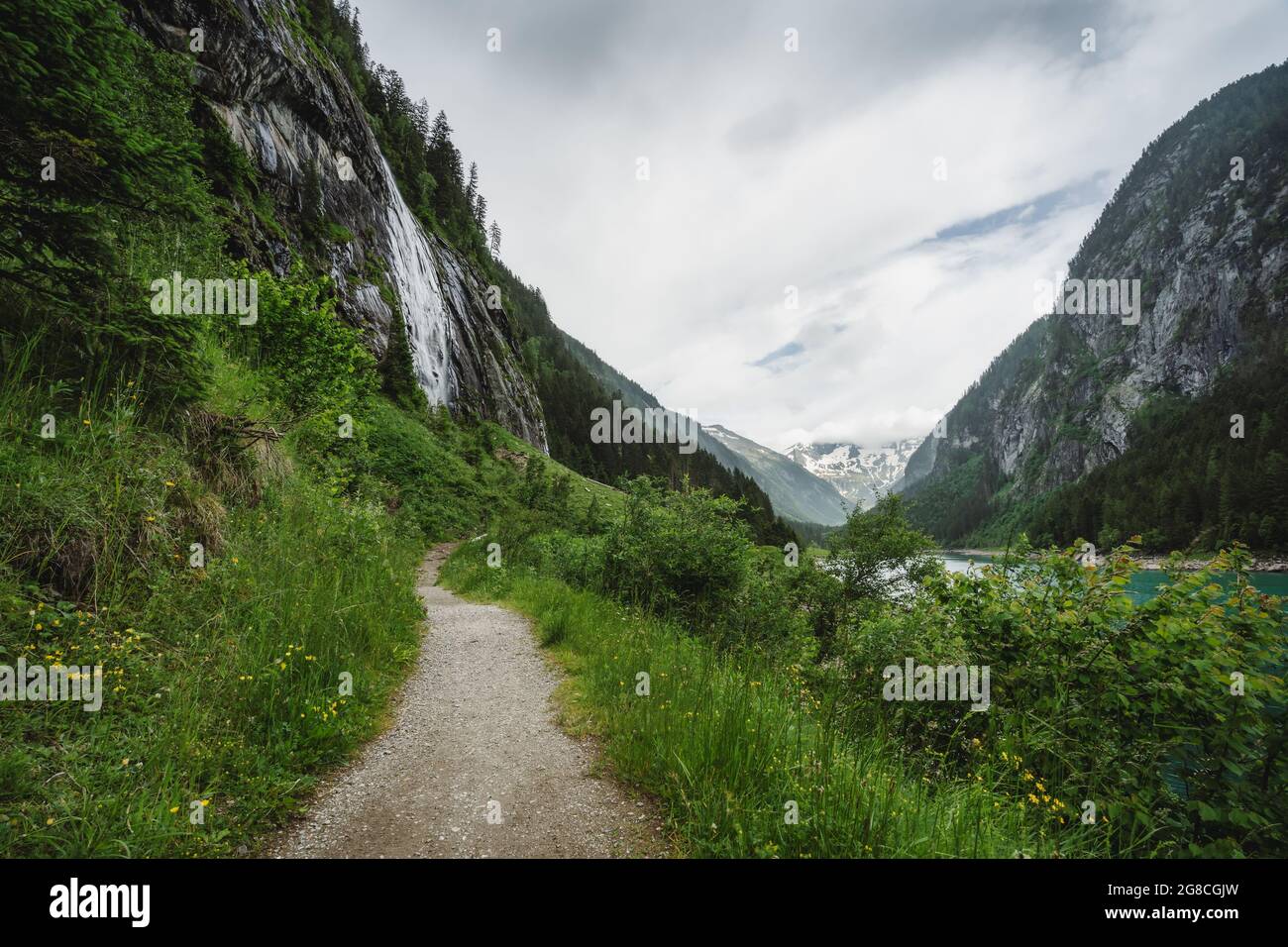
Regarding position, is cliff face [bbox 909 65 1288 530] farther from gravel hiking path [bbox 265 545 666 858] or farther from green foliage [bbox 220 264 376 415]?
gravel hiking path [bbox 265 545 666 858]

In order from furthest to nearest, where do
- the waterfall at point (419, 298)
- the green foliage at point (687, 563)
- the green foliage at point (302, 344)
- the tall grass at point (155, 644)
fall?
the waterfall at point (419, 298) → the green foliage at point (302, 344) → the green foliage at point (687, 563) → the tall grass at point (155, 644)

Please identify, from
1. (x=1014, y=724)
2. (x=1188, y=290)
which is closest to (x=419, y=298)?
(x=1014, y=724)

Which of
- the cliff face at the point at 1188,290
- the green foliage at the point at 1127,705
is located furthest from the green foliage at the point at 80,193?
the cliff face at the point at 1188,290

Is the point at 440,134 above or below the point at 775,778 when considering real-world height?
above

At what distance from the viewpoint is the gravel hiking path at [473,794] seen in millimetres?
3334

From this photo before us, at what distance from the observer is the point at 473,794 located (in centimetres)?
399

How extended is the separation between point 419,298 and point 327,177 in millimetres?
10960

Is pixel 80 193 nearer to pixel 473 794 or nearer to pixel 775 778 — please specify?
pixel 473 794

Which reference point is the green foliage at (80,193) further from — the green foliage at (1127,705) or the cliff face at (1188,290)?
the cliff face at (1188,290)

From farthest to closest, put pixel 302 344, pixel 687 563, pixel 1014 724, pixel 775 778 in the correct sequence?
pixel 302 344 → pixel 687 563 → pixel 1014 724 → pixel 775 778

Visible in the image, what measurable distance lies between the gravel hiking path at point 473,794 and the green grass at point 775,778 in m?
0.35
